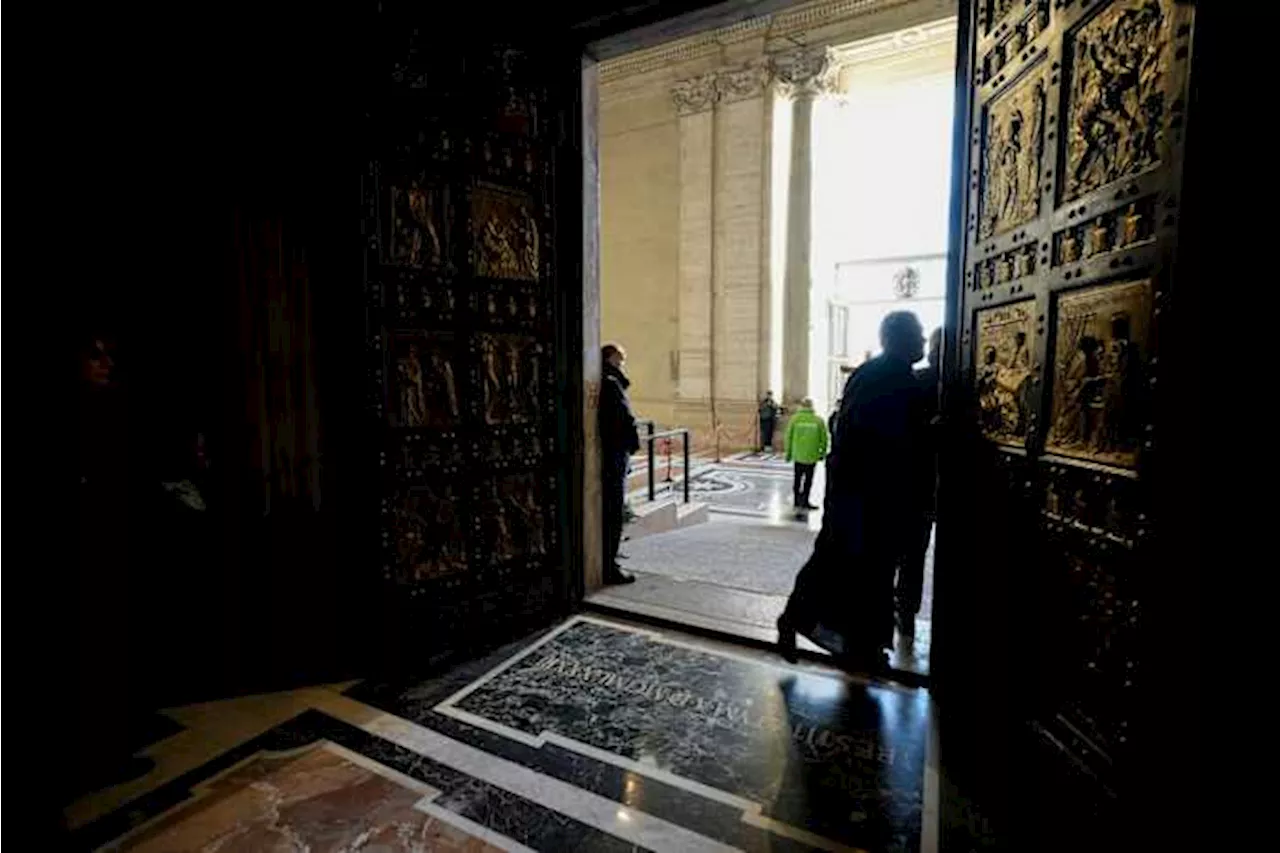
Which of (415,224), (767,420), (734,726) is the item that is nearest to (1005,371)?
(734,726)

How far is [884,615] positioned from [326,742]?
267 cm

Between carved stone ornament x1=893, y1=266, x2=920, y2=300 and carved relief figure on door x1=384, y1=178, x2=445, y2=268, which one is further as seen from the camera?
carved stone ornament x1=893, y1=266, x2=920, y2=300

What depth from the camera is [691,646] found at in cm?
375

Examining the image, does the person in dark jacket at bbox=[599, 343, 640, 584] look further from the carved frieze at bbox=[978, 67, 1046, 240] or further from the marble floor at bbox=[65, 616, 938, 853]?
the carved frieze at bbox=[978, 67, 1046, 240]

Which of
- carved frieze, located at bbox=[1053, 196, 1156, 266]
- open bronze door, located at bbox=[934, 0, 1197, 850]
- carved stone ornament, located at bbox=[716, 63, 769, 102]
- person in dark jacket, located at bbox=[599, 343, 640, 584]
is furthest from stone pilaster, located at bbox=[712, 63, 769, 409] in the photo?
carved frieze, located at bbox=[1053, 196, 1156, 266]

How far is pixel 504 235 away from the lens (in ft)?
12.4

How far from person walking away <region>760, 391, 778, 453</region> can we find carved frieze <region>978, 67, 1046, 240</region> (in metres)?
10.9

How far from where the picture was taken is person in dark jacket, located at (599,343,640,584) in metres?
4.56

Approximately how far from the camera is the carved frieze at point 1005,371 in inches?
89.0

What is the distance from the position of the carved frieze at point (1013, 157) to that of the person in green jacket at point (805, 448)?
5.56m

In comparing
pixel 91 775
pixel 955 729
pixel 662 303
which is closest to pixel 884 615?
pixel 955 729

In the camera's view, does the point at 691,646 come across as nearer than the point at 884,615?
No

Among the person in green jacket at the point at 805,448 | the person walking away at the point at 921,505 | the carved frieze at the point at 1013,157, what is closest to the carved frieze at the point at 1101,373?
the carved frieze at the point at 1013,157

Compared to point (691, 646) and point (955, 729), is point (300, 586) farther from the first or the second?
point (955, 729)
